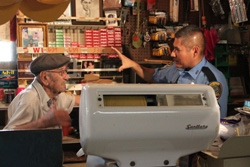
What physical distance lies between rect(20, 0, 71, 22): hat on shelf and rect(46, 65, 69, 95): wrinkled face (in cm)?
40

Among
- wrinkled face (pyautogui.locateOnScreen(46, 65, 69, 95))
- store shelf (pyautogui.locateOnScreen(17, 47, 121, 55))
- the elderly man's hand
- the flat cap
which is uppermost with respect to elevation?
store shelf (pyautogui.locateOnScreen(17, 47, 121, 55))

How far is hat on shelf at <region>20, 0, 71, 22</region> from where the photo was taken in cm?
210

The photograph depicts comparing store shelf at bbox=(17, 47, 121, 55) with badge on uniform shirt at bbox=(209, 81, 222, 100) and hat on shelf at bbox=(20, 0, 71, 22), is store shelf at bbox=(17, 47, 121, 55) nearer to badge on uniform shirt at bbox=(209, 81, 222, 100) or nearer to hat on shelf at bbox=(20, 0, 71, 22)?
hat on shelf at bbox=(20, 0, 71, 22)

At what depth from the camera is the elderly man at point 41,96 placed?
203cm

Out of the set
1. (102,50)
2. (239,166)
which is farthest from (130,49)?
(239,166)

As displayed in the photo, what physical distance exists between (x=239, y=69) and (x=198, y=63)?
2563 mm

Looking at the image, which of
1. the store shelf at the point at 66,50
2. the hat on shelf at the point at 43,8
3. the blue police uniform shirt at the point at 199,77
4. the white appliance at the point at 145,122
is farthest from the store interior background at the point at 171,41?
the white appliance at the point at 145,122

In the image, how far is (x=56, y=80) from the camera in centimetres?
239

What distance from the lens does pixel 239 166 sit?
1393 mm

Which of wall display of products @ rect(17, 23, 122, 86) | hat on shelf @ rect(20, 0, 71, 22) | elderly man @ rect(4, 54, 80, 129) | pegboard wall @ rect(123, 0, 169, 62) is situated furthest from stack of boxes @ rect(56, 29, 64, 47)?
hat on shelf @ rect(20, 0, 71, 22)

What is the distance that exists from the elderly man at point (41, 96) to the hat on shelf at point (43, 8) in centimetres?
32

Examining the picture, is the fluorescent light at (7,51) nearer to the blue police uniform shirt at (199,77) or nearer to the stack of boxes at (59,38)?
the stack of boxes at (59,38)

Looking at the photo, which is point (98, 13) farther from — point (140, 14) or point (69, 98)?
point (69, 98)

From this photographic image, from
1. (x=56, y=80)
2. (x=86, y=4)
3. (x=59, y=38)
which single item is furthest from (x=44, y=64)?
(x=86, y=4)
